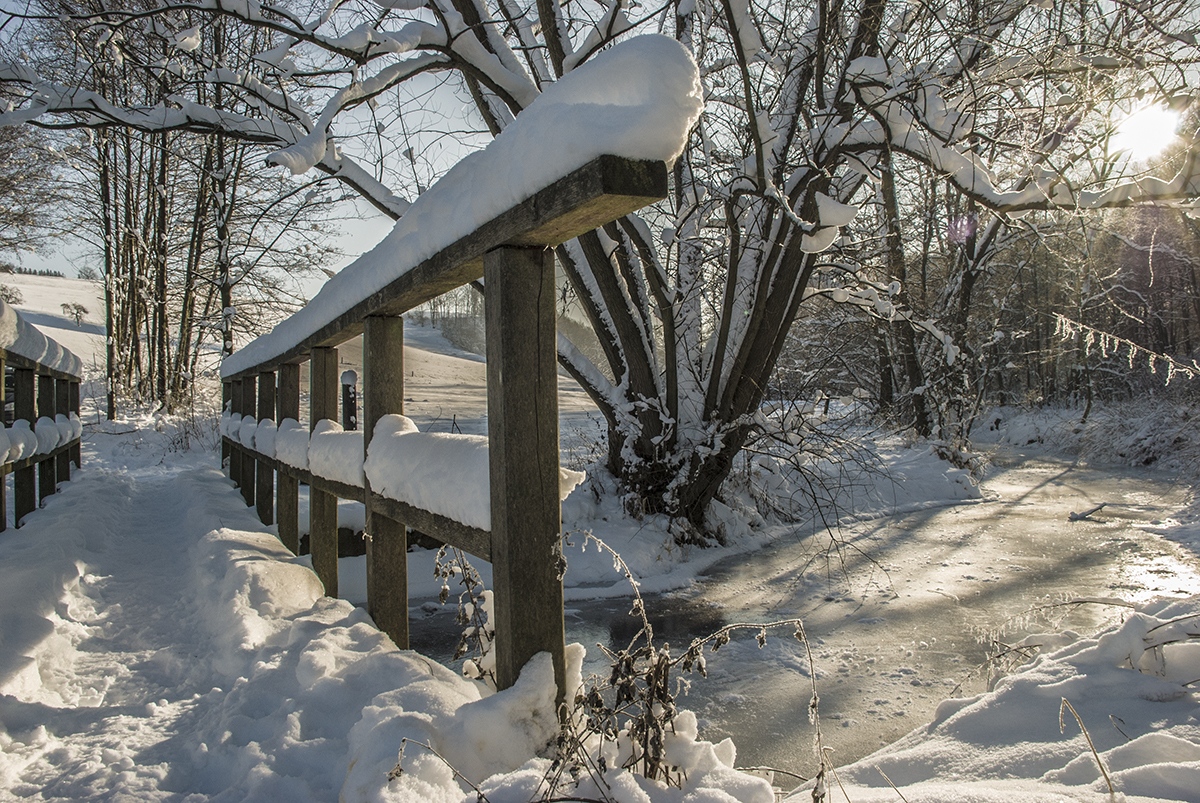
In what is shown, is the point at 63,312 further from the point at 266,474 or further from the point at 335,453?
the point at 335,453

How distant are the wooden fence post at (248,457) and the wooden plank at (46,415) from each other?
1.33 metres

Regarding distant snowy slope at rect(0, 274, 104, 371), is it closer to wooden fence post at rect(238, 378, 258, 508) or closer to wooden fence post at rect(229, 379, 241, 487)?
wooden fence post at rect(229, 379, 241, 487)

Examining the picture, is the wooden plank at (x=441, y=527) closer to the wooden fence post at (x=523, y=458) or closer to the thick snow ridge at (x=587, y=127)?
the wooden fence post at (x=523, y=458)

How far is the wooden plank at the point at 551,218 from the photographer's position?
1118mm

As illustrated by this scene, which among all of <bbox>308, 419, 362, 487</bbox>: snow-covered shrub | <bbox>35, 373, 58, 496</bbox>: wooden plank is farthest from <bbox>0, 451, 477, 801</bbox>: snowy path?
<bbox>35, 373, 58, 496</bbox>: wooden plank

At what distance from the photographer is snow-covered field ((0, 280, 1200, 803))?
1.33m

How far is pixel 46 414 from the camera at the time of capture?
512cm

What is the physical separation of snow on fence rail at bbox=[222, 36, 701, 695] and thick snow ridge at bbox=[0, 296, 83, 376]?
225 cm

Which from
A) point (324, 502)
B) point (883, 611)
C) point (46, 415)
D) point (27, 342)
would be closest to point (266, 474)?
point (27, 342)

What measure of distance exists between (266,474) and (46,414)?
1.87 m

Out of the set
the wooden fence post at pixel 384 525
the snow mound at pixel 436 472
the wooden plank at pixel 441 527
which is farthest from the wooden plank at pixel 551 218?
the wooden plank at pixel 441 527

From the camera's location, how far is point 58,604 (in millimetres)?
2625

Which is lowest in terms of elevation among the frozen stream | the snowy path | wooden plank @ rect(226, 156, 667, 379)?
the frozen stream

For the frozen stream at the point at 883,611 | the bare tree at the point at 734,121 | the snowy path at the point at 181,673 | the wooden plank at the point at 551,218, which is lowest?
the frozen stream at the point at 883,611
